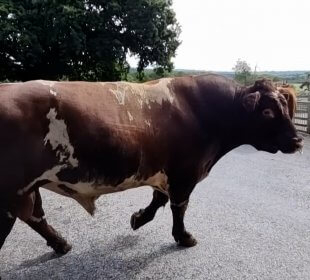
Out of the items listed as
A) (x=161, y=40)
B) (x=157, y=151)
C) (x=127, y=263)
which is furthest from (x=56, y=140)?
(x=161, y=40)

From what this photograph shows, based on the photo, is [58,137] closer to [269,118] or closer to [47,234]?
[47,234]

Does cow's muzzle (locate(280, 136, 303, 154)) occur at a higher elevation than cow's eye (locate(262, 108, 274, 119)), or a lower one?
lower

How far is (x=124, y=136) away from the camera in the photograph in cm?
273

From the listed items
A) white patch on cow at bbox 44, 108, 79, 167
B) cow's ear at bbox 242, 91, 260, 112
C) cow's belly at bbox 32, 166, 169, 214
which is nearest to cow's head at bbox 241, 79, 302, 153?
cow's ear at bbox 242, 91, 260, 112

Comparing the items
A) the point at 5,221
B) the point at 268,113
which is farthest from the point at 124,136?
the point at 268,113

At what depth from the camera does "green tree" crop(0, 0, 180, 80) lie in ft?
67.7

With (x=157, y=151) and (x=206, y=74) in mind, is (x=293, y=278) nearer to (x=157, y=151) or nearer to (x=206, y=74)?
(x=157, y=151)

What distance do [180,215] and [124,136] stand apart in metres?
1.04

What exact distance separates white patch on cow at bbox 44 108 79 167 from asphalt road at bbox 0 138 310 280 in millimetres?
1024

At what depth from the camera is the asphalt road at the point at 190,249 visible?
118 inches

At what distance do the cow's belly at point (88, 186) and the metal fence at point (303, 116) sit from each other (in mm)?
9096

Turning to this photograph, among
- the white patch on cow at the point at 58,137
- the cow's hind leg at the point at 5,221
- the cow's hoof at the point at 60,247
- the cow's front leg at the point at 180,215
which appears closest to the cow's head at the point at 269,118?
the cow's front leg at the point at 180,215

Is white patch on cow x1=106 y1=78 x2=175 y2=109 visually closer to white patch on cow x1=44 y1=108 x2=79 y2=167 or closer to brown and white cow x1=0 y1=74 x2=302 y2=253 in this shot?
brown and white cow x1=0 y1=74 x2=302 y2=253

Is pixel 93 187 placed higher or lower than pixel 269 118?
lower
